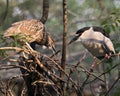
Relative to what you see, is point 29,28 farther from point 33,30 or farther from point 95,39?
point 95,39

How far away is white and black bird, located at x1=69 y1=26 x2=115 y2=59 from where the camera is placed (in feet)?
11.2

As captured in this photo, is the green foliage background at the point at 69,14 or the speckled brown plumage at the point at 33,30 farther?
the green foliage background at the point at 69,14

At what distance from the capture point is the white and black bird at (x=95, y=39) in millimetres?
3422

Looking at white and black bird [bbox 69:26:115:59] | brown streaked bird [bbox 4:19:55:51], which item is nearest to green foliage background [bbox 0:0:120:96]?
white and black bird [bbox 69:26:115:59]

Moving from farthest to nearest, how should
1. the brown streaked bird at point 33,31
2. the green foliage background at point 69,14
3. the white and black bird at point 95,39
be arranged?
the green foliage background at point 69,14
the white and black bird at point 95,39
the brown streaked bird at point 33,31

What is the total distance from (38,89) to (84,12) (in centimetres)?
619

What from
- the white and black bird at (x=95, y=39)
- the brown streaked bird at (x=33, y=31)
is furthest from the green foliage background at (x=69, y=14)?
the brown streaked bird at (x=33, y=31)

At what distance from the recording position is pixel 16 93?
317 centimetres

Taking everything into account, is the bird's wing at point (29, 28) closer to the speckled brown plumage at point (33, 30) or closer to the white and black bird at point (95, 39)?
the speckled brown plumage at point (33, 30)

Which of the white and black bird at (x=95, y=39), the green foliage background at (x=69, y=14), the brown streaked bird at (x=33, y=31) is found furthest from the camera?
the green foliage background at (x=69, y=14)

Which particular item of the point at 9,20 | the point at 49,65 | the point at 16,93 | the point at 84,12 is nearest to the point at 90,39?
the point at 16,93

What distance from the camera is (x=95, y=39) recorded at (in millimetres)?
3547

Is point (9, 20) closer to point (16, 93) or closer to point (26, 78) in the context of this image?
point (16, 93)

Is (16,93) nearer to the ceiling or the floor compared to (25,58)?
nearer to the floor
